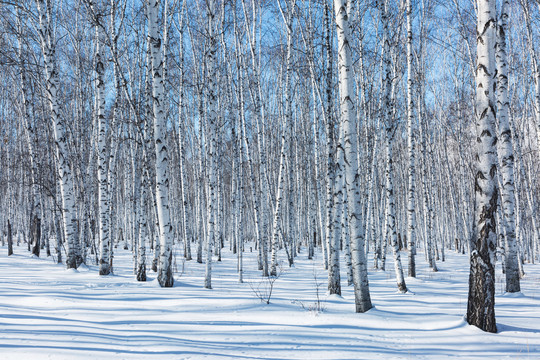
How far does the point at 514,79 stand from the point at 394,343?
16.6 metres

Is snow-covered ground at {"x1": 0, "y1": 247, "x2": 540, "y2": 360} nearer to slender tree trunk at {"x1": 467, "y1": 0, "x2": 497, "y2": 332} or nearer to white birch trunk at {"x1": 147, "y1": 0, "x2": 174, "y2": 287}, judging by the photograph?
slender tree trunk at {"x1": 467, "y1": 0, "x2": 497, "y2": 332}

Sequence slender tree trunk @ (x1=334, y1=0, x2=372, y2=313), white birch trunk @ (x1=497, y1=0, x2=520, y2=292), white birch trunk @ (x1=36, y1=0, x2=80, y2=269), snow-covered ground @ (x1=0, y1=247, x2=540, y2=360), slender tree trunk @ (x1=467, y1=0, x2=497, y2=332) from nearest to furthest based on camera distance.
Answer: snow-covered ground @ (x1=0, y1=247, x2=540, y2=360) → slender tree trunk @ (x1=467, y1=0, x2=497, y2=332) → slender tree trunk @ (x1=334, y1=0, x2=372, y2=313) → white birch trunk @ (x1=497, y1=0, x2=520, y2=292) → white birch trunk @ (x1=36, y1=0, x2=80, y2=269)

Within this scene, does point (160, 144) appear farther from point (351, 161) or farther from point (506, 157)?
point (506, 157)

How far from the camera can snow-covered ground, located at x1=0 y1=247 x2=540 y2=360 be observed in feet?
11.7

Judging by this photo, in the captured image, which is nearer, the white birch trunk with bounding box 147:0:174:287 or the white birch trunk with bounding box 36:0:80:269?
the white birch trunk with bounding box 147:0:174:287

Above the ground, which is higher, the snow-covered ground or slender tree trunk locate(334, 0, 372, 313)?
slender tree trunk locate(334, 0, 372, 313)

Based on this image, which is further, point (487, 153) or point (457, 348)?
point (487, 153)

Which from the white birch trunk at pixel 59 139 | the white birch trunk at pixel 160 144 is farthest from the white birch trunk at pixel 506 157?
the white birch trunk at pixel 59 139

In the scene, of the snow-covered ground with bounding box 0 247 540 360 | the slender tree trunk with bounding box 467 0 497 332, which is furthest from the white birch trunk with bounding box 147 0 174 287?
the slender tree trunk with bounding box 467 0 497 332

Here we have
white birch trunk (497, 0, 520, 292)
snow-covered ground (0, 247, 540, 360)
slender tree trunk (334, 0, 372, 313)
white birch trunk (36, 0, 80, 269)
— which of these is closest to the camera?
snow-covered ground (0, 247, 540, 360)

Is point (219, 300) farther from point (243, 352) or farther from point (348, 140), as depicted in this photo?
point (348, 140)

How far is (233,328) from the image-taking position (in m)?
4.29

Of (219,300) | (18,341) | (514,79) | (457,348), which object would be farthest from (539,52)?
(18,341)

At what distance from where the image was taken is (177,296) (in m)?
5.92
